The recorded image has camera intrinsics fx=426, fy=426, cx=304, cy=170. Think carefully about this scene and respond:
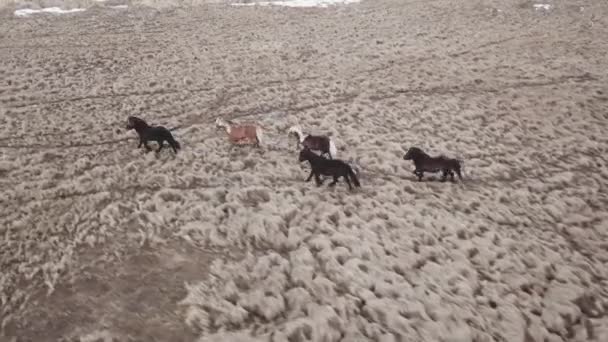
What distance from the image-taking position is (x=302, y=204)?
30.2 ft

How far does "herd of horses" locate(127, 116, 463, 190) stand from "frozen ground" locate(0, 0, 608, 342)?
377mm

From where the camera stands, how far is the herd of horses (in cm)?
952

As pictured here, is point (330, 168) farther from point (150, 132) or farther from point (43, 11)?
point (43, 11)

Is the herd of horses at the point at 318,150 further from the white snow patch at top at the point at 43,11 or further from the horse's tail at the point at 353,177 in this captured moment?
the white snow patch at top at the point at 43,11

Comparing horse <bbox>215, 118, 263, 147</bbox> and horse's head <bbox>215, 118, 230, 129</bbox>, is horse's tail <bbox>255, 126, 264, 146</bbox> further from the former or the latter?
horse's head <bbox>215, 118, 230, 129</bbox>

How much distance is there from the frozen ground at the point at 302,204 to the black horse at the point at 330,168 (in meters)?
0.34

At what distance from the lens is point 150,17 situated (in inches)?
1148

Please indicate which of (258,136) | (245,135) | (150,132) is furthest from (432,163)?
(150,132)

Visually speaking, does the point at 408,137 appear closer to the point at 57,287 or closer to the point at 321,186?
the point at 321,186

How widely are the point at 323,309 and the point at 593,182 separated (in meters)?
8.25

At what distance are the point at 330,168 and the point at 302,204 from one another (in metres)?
1.04

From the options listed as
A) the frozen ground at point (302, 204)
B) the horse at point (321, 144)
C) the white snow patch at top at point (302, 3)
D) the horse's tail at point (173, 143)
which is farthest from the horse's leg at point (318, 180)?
the white snow patch at top at point (302, 3)

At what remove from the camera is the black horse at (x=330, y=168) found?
9.45 m

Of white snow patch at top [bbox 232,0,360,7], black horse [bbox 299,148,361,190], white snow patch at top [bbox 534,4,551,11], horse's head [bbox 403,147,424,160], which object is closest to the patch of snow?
white snow patch at top [bbox 232,0,360,7]
